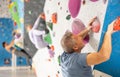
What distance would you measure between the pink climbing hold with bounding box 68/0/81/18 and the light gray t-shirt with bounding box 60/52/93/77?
17.1 inches

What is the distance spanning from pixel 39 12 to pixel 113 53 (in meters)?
1.21

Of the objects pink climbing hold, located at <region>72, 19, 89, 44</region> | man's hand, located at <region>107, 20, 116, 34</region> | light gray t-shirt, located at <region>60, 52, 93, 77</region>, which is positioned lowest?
light gray t-shirt, located at <region>60, 52, 93, 77</region>

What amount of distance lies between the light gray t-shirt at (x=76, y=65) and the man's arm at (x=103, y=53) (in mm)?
44

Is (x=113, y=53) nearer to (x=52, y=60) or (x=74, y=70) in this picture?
(x=74, y=70)

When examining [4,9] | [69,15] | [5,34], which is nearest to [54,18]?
[69,15]

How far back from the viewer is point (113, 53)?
1.68 metres

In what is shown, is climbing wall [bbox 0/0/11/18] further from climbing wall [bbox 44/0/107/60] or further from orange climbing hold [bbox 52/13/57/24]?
orange climbing hold [bbox 52/13/57/24]

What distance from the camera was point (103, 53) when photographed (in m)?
1.63

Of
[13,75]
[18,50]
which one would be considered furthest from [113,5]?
[13,75]

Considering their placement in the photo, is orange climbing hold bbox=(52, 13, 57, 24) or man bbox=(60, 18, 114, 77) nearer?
man bbox=(60, 18, 114, 77)

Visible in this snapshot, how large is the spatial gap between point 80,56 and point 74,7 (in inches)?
21.6

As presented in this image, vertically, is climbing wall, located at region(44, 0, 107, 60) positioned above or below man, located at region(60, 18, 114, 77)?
above

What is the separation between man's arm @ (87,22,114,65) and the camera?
160cm

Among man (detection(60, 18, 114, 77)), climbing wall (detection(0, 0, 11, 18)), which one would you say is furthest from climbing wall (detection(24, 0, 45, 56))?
climbing wall (detection(0, 0, 11, 18))
